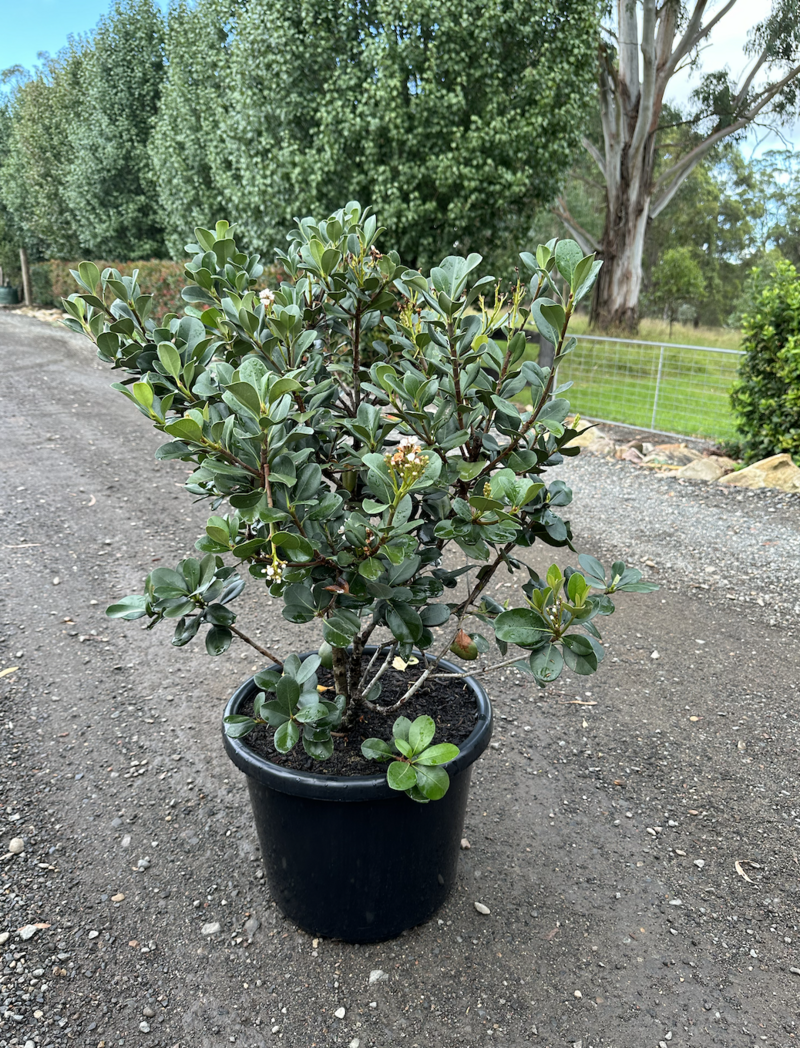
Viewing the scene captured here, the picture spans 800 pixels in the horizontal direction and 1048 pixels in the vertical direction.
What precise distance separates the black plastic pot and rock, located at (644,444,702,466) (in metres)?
4.90

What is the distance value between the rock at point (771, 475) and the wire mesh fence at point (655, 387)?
181cm

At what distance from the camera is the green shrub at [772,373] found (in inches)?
214

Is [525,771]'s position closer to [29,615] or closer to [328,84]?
[29,615]

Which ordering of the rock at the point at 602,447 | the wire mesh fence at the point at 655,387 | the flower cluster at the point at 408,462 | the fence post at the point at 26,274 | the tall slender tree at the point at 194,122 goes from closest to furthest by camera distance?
1. the flower cluster at the point at 408,462
2. the rock at the point at 602,447
3. the wire mesh fence at the point at 655,387
4. the tall slender tree at the point at 194,122
5. the fence post at the point at 26,274

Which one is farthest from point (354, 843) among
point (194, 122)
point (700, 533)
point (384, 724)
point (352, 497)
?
point (194, 122)

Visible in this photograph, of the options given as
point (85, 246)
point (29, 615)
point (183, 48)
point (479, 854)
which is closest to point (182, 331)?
point (479, 854)

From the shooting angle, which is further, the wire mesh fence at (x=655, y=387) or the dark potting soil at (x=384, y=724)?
the wire mesh fence at (x=655, y=387)

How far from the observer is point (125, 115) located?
14.1 m

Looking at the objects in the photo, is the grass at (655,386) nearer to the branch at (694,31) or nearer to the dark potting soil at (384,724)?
the dark potting soil at (384,724)

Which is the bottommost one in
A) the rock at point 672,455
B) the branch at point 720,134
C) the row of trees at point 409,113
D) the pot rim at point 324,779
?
the rock at point 672,455

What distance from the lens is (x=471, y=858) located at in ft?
7.23

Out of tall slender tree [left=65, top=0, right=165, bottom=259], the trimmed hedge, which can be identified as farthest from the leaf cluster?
tall slender tree [left=65, top=0, right=165, bottom=259]

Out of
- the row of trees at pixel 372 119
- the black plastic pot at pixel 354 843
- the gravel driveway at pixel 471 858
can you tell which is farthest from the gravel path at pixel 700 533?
the row of trees at pixel 372 119

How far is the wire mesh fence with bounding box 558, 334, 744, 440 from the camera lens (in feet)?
24.8
